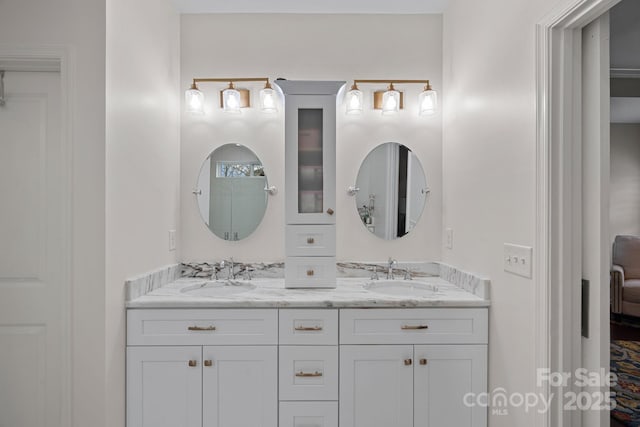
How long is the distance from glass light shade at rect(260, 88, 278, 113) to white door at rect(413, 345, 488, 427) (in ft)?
5.35

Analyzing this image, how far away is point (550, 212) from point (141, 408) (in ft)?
6.43

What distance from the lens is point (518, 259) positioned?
1.50 meters

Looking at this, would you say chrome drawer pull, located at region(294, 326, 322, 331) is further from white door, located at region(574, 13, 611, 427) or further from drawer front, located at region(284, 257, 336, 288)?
white door, located at region(574, 13, 611, 427)

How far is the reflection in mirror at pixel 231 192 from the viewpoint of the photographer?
7.91 ft

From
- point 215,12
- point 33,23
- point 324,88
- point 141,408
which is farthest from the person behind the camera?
point 215,12

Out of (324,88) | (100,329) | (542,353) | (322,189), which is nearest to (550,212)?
(542,353)

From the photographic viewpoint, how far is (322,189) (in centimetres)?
212

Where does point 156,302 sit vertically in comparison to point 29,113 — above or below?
below

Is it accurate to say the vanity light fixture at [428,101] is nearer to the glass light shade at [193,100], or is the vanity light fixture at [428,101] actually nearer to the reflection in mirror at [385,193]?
the reflection in mirror at [385,193]

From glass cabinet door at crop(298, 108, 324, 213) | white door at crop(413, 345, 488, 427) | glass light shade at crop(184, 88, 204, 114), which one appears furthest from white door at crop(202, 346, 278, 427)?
glass light shade at crop(184, 88, 204, 114)

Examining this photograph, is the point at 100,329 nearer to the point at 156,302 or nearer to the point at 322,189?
the point at 156,302

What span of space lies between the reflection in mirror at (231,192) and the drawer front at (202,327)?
0.71 metres

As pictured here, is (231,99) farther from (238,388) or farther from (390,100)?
(238,388)

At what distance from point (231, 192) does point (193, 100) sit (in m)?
0.61
